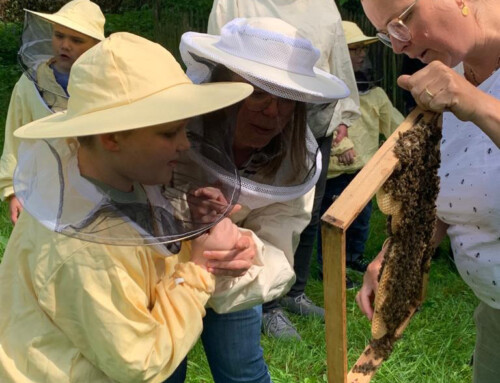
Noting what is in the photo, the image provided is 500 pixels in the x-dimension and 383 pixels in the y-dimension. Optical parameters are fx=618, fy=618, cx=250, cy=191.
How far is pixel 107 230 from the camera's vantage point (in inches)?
51.6

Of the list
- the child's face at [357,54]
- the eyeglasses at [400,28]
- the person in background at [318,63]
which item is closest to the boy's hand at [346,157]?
the person in background at [318,63]

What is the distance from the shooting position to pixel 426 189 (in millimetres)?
1583

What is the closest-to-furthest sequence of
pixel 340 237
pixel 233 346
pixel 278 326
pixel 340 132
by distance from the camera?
pixel 340 237 → pixel 233 346 → pixel 278 326 → pixel 340 132

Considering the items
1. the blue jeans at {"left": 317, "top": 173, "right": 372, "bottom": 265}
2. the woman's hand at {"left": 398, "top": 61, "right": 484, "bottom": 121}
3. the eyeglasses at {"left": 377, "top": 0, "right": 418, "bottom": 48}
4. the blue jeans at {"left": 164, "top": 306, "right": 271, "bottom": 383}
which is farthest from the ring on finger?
the blue jeans at {"left": 317, "top": 173, "right": 372, "bottom": 265}

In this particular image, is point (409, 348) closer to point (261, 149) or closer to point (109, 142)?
point (261, 149)

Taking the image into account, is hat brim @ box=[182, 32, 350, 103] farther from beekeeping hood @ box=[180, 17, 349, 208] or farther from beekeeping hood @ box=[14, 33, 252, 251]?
beekeeping hood @ box=[14, 33, 252, 251]

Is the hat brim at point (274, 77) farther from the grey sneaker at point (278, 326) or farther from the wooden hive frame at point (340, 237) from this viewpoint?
the grey sneaker at point (278, 326)

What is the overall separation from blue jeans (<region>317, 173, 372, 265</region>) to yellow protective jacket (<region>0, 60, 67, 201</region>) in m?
1.69

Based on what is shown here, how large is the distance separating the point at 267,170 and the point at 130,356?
0.66 meters

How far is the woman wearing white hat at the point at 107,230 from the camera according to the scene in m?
1.30

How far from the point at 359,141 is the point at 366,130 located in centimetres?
11

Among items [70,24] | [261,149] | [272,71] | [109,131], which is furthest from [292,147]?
[70,24]

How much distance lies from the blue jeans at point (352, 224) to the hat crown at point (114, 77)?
93.6 inches

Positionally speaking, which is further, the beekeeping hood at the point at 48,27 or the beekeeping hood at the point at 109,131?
the beekeeping hood at the point at 48,27
